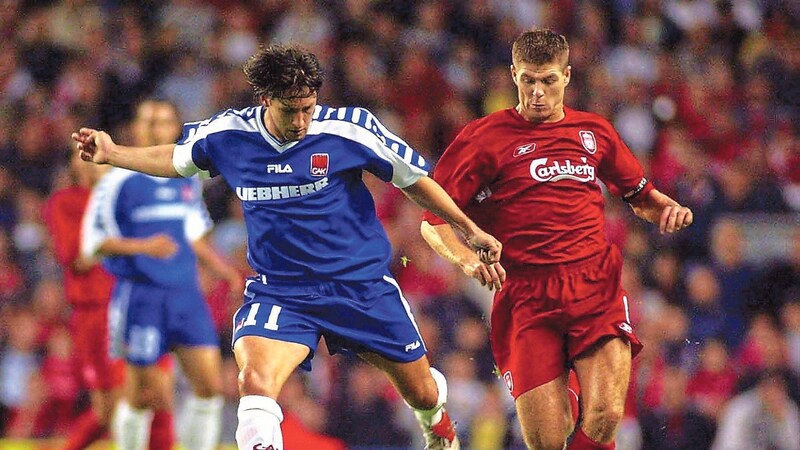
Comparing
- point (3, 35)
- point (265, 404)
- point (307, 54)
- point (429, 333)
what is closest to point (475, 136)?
point (307, 54)

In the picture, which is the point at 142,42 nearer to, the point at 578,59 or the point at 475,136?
the point at 578,59

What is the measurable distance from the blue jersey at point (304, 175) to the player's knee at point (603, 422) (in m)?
1.21

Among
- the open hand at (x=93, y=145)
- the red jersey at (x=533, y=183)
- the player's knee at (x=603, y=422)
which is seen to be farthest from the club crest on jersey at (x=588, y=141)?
the open hand at (x=93, y=145)

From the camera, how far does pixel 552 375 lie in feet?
21.1

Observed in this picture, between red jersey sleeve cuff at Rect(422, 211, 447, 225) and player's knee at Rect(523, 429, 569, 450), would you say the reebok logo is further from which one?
player's knee at Rect(523, 429, 569, 450)

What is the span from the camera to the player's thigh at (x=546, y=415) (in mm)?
6379

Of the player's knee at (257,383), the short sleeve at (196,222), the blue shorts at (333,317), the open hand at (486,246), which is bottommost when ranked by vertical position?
the short sleeve at (196,222)

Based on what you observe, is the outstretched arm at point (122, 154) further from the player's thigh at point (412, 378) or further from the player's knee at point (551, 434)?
the player's knee at point (551, 434)

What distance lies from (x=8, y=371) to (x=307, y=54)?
6304 mm

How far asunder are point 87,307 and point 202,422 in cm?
154

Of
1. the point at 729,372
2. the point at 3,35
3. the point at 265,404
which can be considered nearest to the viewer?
the point at 265,404

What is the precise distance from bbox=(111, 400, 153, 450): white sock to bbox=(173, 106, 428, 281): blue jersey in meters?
2.40

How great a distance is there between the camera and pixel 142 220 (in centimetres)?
852

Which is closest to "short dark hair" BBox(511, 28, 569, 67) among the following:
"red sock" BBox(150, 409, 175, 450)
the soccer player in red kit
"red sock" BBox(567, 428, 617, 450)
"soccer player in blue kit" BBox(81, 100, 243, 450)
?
the soccer player in red kit
